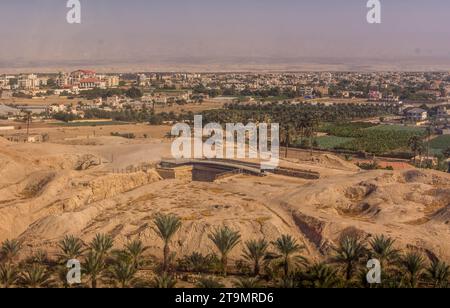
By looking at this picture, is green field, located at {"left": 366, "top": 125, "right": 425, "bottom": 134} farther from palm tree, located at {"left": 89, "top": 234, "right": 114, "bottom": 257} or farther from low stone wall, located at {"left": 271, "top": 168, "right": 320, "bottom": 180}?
palm tree, located at {"left": 89, "top": 234, "right": 114, "bottom": 257}

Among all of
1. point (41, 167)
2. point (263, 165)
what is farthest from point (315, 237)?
point (41, 167)

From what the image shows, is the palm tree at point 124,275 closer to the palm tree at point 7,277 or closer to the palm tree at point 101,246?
the palm tree at point 101,246

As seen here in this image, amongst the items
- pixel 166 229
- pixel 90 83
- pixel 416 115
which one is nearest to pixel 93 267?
pixel 166 229

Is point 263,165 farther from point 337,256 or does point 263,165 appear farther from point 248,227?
point 337,256

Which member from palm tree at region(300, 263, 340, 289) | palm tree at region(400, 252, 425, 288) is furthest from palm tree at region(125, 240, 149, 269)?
palm tree at region(400, 252, 425, 288)

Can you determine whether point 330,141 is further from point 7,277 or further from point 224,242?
point 7,277

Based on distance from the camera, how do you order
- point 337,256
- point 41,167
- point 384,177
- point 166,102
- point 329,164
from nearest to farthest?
point 337,256, point 384,177, point 41,167, point 329,164, point 166,102
